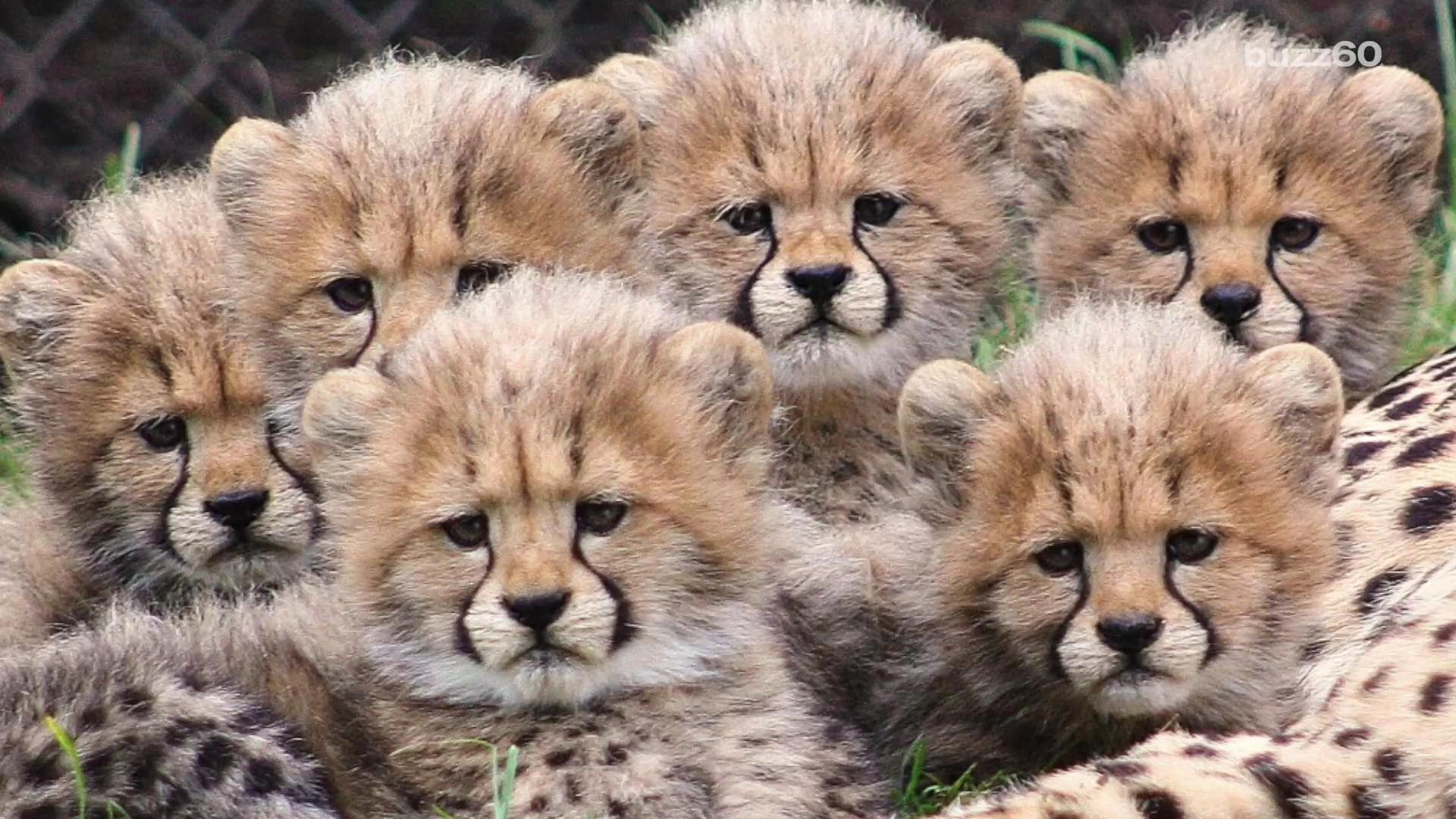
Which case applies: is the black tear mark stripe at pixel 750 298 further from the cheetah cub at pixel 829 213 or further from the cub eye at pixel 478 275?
the cub eye at pixel 478 275

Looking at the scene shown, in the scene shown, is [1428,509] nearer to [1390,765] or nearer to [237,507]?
[1390,765]

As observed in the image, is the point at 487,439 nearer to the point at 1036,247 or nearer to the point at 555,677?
the point at 555,677

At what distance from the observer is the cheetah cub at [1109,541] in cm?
338

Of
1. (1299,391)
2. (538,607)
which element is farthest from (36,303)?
(1299,391)

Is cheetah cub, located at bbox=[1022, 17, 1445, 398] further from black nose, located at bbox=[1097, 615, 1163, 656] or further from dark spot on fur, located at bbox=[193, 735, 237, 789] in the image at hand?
dark spot on fur, located at bbox=[193, 735, 237, 789]

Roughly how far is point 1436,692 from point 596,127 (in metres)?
1.40

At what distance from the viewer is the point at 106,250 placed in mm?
3971

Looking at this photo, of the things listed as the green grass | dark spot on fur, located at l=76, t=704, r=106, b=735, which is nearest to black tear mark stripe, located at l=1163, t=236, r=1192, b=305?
the green grass

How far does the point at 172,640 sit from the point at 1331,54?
2.26 metres

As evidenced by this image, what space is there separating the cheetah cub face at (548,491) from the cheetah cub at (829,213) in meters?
0.50

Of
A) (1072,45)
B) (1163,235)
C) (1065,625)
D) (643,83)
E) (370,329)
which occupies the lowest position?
(1065,625)

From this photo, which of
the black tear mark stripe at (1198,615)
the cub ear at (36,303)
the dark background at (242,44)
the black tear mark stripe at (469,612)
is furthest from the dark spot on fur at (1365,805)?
the dark background at (242,44)

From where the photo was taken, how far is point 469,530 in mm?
3246

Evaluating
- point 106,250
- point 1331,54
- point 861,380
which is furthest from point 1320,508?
point 106,250
